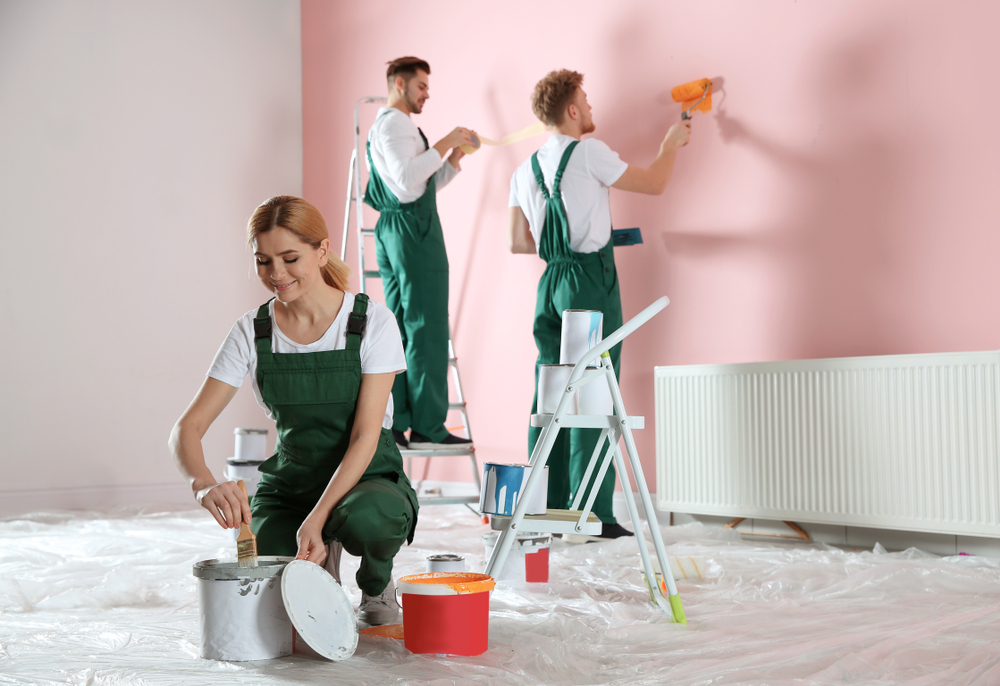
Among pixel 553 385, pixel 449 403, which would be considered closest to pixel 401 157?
Answer: pixel 449 403

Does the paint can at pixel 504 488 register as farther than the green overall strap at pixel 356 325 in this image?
Yes

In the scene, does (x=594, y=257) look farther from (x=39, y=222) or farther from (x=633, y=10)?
(x=39, y=222)

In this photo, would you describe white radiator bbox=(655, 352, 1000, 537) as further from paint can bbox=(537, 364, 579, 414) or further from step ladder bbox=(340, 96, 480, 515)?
paint can bbox=(537, 364, 579, 414)

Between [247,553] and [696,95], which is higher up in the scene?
[696,95]

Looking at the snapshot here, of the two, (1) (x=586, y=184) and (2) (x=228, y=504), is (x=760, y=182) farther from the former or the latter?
(2) (x=228, y=504)

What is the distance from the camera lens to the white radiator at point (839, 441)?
8.79 feet

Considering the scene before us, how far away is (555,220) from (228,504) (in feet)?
6.15

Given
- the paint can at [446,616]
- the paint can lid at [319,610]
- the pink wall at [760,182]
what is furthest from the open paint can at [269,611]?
the pink wall at [760,182]

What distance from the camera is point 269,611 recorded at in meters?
1.60

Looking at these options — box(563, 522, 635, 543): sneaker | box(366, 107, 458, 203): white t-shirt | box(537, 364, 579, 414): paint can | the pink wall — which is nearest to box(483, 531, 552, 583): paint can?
box(537, 364, 579, 414): paint can

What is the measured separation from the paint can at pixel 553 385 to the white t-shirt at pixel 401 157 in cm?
147

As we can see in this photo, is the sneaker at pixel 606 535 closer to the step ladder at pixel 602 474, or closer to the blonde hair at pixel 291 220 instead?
the step ladder at pixel 602 474

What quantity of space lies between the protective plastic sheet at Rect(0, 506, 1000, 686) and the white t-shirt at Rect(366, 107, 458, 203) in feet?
4.65

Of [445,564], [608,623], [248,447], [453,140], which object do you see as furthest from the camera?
[453,140]
